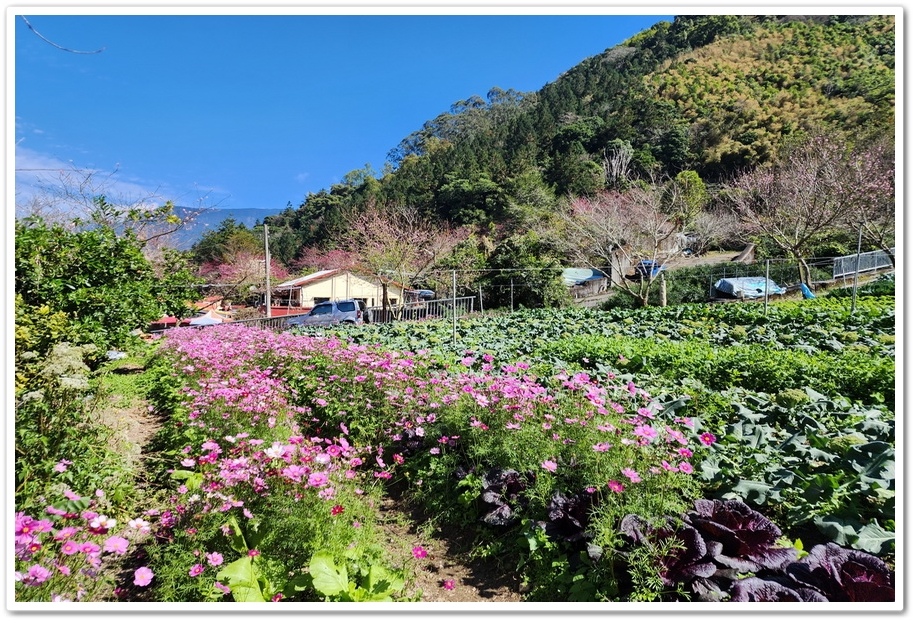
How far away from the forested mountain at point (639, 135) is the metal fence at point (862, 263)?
5.17 meters

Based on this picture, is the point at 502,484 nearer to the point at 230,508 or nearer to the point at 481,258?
the point at 230,508

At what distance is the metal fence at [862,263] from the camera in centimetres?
1820

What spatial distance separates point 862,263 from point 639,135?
27484 millimetres

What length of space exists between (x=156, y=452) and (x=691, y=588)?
12.5 feet

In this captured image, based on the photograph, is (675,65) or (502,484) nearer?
(502,484)

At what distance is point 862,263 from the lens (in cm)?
1933

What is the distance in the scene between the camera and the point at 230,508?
2.30m

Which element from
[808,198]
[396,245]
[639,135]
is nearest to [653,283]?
[808,198]

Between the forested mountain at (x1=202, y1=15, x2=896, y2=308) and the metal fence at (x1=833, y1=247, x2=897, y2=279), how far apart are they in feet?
17.0

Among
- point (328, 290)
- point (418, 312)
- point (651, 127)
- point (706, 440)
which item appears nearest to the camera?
point (706, 440)

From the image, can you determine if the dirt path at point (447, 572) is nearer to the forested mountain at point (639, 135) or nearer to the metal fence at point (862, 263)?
the forested mountain at point (639, 135)

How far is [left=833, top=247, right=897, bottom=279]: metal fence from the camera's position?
59.7 ft

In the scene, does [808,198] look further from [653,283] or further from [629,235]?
[629,235]

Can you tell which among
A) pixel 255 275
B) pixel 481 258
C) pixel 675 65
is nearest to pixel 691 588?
pixel 481 258
